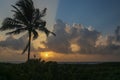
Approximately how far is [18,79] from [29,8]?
2408 centimetres

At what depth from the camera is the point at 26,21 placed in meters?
38.9

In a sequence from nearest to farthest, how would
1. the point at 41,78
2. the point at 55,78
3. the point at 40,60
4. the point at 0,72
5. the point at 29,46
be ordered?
1. the point at 0,72
2. the point at 41,78
3. the point at 55,78
4. the point at 40,60
5. the point at 29,46

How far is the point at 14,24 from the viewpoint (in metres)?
38.2

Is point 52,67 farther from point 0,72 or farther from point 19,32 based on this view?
point 19,32

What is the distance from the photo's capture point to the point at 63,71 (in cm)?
1908

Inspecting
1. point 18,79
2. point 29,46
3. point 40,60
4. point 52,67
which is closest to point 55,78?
point 52,67

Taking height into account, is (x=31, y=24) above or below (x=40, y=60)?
above

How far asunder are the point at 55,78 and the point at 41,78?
175 centimetres

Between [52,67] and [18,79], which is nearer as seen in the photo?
[18,79]

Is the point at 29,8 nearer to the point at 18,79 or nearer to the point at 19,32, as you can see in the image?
the point at 19,32

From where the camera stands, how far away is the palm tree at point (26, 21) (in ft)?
124

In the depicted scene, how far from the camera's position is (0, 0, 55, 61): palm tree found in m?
37.9

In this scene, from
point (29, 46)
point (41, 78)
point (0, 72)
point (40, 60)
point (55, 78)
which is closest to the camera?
point (0, 72)

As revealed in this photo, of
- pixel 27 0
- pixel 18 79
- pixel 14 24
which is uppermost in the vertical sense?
pixel 27 0
